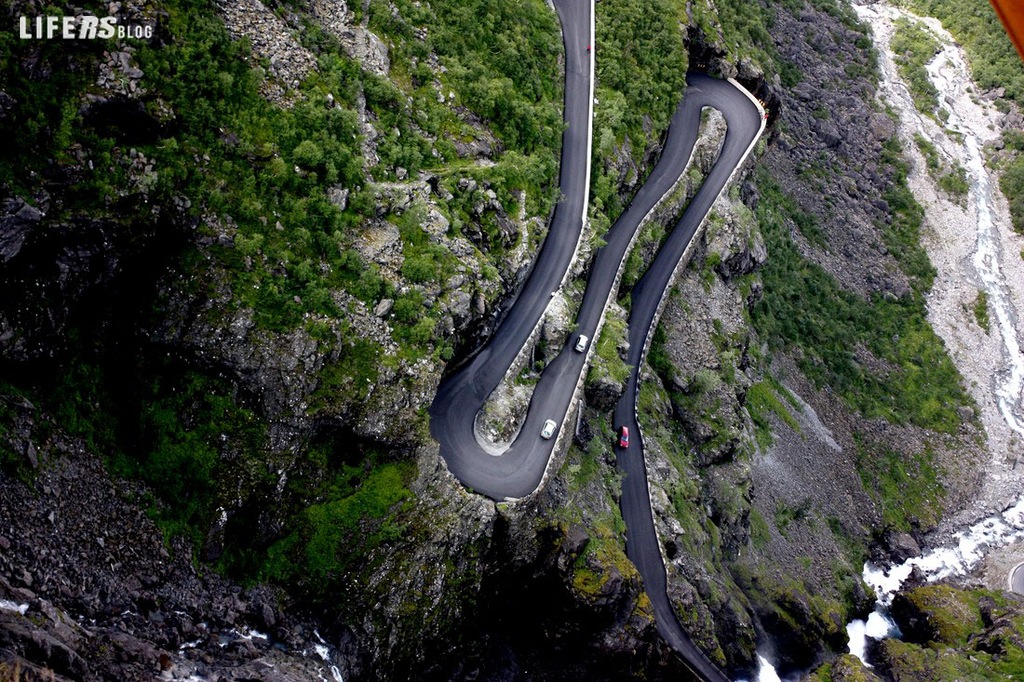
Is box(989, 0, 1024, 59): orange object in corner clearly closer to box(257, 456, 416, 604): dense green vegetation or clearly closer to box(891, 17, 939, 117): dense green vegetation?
box(257, 456, 416, 604): dense green vegetation

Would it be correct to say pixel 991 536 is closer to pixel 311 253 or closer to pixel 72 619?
pixel 311 253

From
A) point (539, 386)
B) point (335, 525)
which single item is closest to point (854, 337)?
point (539, 386)

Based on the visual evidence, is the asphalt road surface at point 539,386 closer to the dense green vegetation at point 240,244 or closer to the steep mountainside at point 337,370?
the steep mountainside at point 337,370

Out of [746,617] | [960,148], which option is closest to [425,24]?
[746,617]

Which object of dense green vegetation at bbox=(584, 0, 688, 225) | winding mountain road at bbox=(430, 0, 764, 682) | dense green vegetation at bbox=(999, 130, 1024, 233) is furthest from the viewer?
dense green vegetation at bbox=(999, 130, 1024, 233)

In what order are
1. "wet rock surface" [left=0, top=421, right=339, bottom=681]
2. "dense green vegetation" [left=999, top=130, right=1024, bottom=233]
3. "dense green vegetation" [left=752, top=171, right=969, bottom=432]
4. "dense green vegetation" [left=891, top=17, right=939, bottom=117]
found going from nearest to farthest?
"wet rock surface" [left=0, top=421, right=339, bottom=681]
"dense green vegetation" [left=752, top=171, right=969, bottom=432]
"dense green vegetation" [left=999, top=130, right=1024, bottom=233]
"dense green vegetation" [left=891, top=17, right=939, bottom=117]

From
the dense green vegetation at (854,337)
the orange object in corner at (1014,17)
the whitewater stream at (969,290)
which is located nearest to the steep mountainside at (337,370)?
the whitewater stream at (969,290)

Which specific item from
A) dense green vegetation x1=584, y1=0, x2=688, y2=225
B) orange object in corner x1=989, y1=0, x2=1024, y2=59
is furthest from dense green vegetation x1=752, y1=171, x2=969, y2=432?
orange object in corner x1=989, y1=0, x2=1024, y2=59
